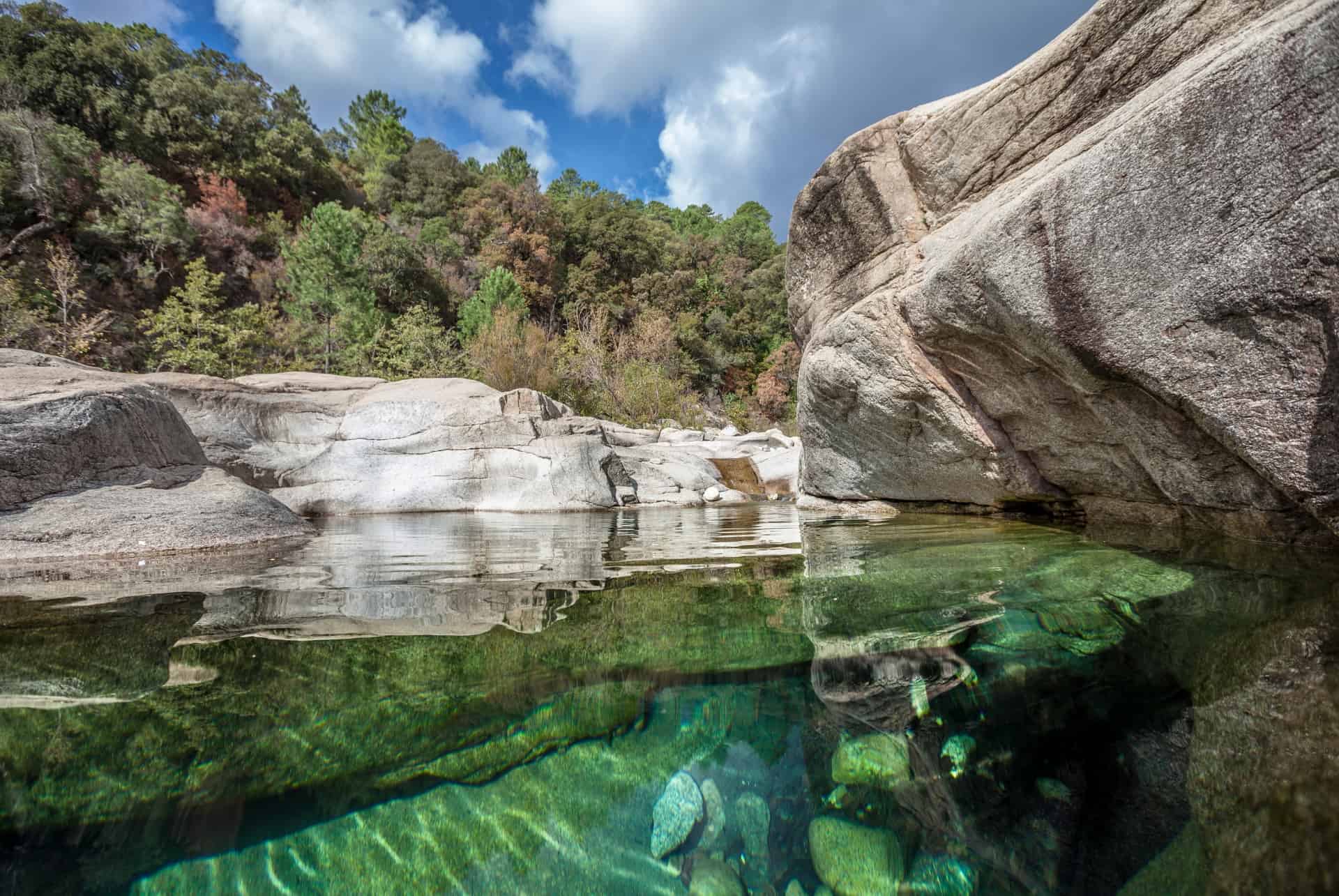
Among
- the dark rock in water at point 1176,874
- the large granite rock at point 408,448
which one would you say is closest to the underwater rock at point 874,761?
the dark rock in water at point 1176,874

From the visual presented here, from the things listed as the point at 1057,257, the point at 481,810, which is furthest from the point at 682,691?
the point at 1057,257

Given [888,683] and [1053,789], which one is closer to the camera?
[1053,789]

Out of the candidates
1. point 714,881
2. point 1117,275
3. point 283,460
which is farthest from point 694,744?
point 283,460

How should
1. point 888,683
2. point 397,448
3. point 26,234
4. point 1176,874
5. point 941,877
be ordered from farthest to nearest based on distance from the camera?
point 26,234 → point 397,448 → point 888,683 → point 941,877 → point 1176,874

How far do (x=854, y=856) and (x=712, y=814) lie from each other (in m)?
0.31

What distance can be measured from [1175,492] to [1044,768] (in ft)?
10.4

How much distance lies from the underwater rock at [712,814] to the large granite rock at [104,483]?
4.97 m

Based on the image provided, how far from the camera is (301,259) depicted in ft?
71.4

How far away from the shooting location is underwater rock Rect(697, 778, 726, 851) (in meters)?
1.28

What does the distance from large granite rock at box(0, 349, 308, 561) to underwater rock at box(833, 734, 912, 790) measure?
5.19 metres

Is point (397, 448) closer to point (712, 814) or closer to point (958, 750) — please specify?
point (712, 814)

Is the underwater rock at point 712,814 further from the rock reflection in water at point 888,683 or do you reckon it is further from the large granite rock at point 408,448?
the large granite rock at point 408,448

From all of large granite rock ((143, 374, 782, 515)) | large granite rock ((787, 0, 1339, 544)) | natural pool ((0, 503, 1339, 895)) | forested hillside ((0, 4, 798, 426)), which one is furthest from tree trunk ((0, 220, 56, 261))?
large granite rock ((787, 0, 1339, 544))

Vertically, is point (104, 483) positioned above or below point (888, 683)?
above
